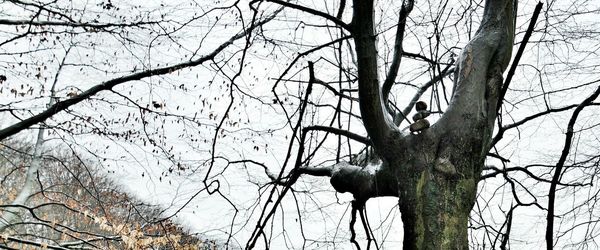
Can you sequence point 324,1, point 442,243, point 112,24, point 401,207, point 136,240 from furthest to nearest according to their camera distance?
point 136,240, point 112,24, point 324,1, point 401,207, point 442,243

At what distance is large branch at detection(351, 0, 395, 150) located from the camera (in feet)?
5.12

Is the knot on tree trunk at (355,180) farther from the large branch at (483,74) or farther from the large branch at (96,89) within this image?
the large branch at (96,89)

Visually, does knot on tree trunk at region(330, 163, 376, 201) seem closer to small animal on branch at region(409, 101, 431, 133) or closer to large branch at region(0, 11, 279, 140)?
small animal on branch at region(409, 101, 431, 133)

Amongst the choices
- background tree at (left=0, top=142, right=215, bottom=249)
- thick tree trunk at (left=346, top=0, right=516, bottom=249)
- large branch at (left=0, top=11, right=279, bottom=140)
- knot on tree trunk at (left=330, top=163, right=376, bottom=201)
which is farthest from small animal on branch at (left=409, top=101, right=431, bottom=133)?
background tree at (left=0, top=142, right=215, bottom=249)

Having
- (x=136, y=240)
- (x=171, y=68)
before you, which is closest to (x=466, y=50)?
(x=171, y=68)

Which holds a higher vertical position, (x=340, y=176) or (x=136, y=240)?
(x=136, y=240)

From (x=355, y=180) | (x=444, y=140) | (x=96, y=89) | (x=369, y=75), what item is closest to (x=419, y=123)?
(x=444, y=140)

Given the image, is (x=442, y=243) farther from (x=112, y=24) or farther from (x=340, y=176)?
(x=112, y=24)

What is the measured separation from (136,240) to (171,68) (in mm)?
1490

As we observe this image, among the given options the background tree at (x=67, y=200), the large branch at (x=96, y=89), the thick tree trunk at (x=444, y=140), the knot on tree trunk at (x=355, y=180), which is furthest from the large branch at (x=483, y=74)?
the background tree at (x=67, y=200)

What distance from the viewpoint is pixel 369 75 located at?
5.23 feet

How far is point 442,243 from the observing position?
1.37 m

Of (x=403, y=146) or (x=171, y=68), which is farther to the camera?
(x=171, y=68)

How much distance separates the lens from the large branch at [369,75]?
5.12ft
